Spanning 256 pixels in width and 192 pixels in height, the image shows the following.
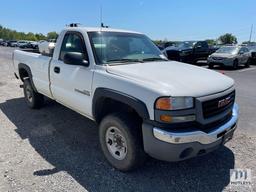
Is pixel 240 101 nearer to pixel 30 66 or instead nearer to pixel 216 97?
pixel 216 97

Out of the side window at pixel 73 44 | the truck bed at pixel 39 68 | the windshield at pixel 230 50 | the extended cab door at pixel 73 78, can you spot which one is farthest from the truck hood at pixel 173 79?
the windshield at pixel 230 50

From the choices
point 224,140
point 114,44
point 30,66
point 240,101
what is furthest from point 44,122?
point 240,101

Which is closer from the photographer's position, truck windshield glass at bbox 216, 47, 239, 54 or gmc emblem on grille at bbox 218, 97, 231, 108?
gmc emblem on grille at bbox 218, 97, 231, 108

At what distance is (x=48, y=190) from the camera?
2.88 meters

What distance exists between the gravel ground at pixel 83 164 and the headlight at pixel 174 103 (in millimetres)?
1036

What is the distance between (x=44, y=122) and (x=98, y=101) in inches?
85.0

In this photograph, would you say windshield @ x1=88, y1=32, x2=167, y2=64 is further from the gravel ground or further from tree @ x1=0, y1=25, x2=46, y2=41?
tree @ x1=0, y1=25, x2=46, y2=41

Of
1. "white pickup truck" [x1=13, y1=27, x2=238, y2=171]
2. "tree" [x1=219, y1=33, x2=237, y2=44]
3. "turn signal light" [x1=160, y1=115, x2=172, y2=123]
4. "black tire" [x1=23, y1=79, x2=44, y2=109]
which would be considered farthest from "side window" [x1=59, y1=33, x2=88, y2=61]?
"tree" [x1=219, y1=33, x2=237, y2=44]

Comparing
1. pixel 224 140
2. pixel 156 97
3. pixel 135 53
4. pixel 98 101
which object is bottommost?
pixel 224 140

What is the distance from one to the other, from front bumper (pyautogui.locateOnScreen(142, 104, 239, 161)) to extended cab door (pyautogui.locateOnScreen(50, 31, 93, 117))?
123cm

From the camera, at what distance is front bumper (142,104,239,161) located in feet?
8.68

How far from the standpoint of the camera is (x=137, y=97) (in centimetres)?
284

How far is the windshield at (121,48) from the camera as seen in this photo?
3654mm

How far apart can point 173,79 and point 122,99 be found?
670 mm
